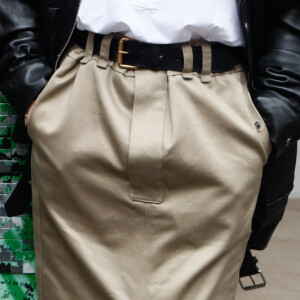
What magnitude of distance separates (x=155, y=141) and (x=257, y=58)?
55cm

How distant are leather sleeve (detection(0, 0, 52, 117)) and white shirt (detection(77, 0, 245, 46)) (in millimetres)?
346

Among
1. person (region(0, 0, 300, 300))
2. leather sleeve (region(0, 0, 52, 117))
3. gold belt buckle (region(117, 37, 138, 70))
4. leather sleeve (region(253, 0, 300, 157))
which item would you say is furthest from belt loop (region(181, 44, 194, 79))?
leather sleeve (region(0, 0, 52, 117))

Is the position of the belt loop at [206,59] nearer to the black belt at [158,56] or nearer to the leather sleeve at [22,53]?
the black belt at [158,56]

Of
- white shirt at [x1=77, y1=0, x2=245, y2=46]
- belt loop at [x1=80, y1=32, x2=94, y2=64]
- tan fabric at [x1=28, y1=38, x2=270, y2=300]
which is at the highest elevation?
white shirt at [x1=77, y1=0, x2=245, y2=46]

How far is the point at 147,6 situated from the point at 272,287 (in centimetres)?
240

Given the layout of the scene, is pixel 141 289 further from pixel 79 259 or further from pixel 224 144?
pixel 224 144

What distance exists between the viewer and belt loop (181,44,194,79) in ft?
9.58

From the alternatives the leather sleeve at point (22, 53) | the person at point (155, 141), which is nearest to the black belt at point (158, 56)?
the person at point (155, 141)

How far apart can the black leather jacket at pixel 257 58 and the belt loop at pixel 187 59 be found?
0.21 meters

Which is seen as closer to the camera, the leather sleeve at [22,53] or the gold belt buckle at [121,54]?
the gold belt buckle at [121,54]

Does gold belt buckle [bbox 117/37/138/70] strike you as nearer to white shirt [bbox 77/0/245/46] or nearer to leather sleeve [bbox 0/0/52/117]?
white shirt [bbox 77/0/245/46]

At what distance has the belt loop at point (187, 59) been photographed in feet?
9.58

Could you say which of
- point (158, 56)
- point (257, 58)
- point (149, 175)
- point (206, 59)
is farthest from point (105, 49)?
point (257, 58)

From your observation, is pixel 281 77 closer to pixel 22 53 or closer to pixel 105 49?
pixel 105 49
